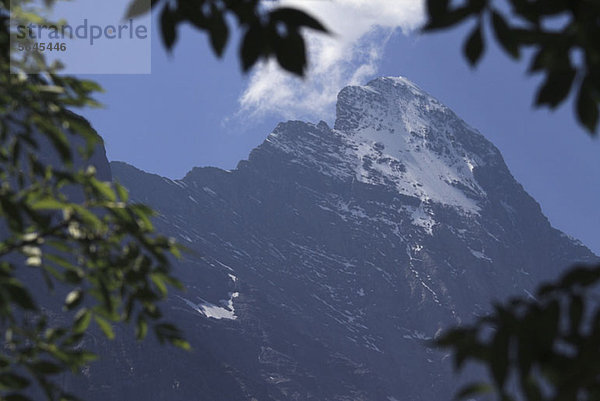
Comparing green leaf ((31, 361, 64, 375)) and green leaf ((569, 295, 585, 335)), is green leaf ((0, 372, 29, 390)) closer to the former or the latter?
green leaf ((31, 361, 64, 375))

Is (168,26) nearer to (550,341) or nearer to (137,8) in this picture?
(137,8)

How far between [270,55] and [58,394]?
2263 mm

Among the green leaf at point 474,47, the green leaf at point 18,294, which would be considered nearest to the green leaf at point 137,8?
the green leaf at point 474,47

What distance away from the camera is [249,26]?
2434mm

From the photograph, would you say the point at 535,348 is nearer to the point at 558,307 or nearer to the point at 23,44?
the point at 558,307

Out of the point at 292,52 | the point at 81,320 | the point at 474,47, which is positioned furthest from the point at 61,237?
the point at 474,47

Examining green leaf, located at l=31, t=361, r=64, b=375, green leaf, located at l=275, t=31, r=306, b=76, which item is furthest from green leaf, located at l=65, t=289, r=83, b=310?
green leaf, located at l=275, t=31, r=306, b=76

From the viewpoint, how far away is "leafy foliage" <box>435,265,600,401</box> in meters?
2.23

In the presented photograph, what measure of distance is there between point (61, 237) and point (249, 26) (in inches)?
59.0

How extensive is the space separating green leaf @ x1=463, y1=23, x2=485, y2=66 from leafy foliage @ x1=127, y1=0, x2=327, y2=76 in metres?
0.55

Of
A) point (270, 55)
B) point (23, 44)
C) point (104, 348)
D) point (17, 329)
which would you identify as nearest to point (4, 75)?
point (23, 44)

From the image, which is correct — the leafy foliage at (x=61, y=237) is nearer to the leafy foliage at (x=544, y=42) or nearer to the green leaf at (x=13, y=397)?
the green leaf at (x=13, y=397)

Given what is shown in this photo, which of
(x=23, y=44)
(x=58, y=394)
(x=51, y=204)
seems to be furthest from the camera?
(x=23, y=44)

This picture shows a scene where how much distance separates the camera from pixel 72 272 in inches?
138
